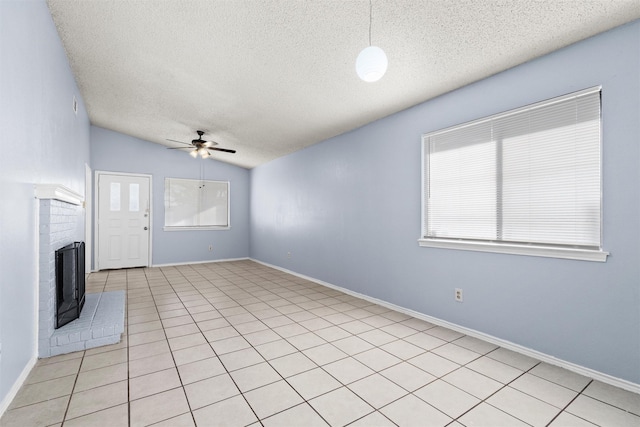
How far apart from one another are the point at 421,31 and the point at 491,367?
268 cm

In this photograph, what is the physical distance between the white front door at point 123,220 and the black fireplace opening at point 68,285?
11.6 ft

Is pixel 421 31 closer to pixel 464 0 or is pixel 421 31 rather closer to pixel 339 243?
pixel 464 0

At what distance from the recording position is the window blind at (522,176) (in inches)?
88.6

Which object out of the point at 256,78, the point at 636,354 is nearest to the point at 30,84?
the point at 256,78

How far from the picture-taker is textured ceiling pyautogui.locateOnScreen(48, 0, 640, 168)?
6.83ft

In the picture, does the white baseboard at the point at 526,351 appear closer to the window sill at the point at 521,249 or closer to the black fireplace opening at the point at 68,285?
the window sill at the point at 521,249

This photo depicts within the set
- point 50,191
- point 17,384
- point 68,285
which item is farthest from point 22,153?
point 17,384

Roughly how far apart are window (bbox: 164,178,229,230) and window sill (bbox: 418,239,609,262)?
579cm

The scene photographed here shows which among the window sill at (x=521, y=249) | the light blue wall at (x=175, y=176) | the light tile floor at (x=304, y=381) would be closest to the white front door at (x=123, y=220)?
the light blue wall at (x=175, y=176)

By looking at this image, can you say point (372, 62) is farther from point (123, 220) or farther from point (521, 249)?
point (123, 220)

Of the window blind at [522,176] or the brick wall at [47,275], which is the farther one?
the brick wall at [47,275]

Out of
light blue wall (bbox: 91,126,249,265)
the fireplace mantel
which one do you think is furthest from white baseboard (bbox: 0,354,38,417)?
light blue wall (bbox: 91,126,249,265)

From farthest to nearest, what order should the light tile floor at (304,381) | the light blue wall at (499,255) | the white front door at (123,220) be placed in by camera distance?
1. the white front door at (123,220)
2. the light blue wall at (499,255)
3. the light tile floor at (304,381)

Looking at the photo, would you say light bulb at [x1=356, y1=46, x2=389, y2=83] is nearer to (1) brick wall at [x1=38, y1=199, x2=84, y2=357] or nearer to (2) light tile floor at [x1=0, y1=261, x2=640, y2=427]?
(2) light tile floor at [x1=0, y1=261, x2=640, y2=427]
